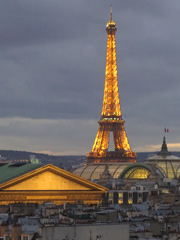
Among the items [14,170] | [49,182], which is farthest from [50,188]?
[14,170]

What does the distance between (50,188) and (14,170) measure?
32.9ft

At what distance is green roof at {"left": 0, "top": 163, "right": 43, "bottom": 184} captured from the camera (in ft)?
362

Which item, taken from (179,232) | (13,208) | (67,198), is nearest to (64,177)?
(67,198)

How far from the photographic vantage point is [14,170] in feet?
385

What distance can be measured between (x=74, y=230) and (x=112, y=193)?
313 ft

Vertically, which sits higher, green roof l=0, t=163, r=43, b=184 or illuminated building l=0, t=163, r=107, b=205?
green roof l=0, t=163, r=43, b=184

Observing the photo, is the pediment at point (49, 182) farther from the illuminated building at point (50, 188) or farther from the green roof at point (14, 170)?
the green roof at point (14, 170)

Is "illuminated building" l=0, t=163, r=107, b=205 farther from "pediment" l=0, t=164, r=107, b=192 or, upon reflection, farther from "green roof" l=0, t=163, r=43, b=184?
"green roof" l=0, t=163, r=43, b=184

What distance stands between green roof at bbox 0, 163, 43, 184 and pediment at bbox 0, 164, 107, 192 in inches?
52.7

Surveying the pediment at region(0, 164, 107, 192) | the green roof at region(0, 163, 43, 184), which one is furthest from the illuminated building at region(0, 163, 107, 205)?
the green roof at region(0, 163, 43, 184)

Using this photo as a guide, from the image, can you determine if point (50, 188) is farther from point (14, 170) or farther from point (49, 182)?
point (14, 170)

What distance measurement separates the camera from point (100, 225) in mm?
58406

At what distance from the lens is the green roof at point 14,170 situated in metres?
110

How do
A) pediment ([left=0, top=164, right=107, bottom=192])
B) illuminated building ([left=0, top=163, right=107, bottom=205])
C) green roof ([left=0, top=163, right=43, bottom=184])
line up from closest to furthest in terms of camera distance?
illuminated building ([left=0, top=163, right=107, bottom=205])
pediment ([left=0, top=164, right=107, bottom=192])
green roof ([left=0, top=163, right=43, bottom=184])
